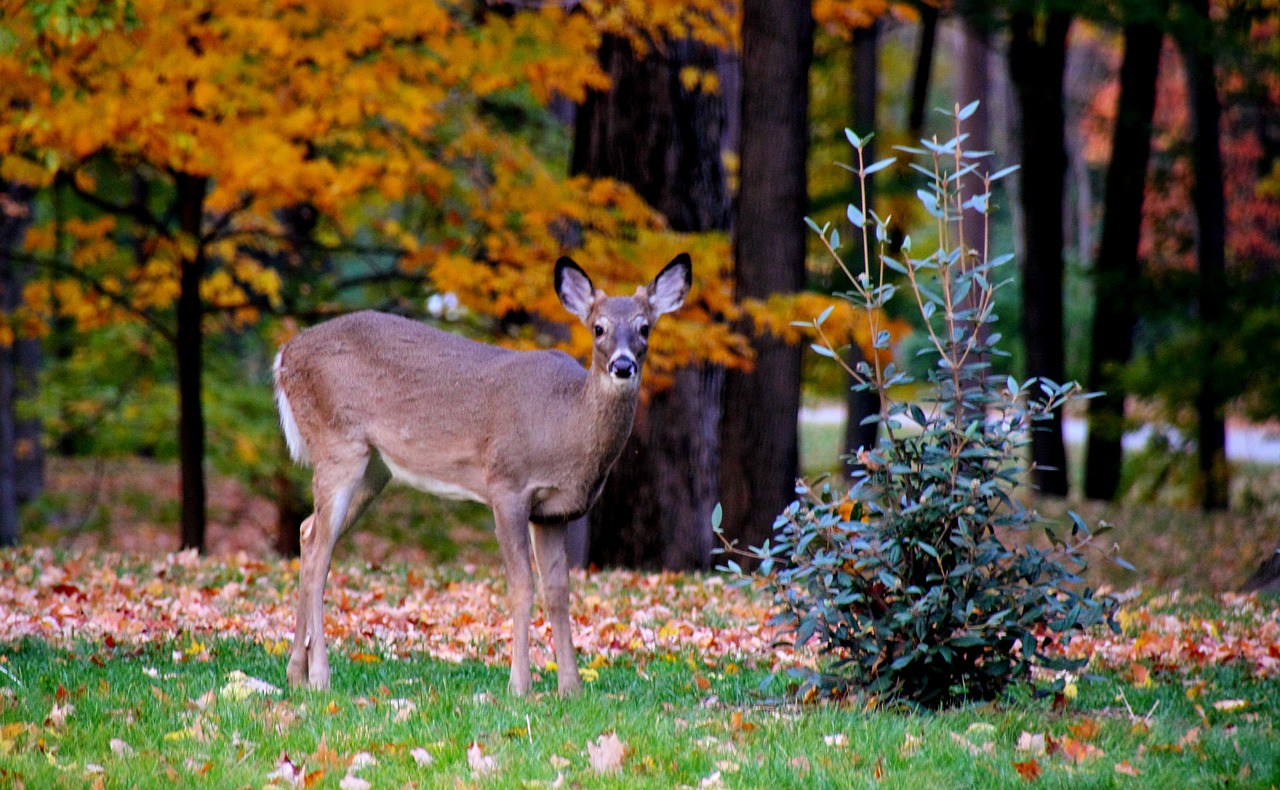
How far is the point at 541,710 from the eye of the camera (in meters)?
5.75

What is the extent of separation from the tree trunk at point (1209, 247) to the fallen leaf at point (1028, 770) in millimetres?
13164

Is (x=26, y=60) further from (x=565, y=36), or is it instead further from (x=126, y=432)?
(x=126, y=432)

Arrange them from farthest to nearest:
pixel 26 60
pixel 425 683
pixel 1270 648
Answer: pixel 26 60 → pixel 1270 648 → pixel 425 683

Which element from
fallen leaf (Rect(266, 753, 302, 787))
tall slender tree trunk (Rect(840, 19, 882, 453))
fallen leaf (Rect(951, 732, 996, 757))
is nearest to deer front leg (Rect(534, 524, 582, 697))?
fallen leaf (Rect(266, 753, 302, 787))

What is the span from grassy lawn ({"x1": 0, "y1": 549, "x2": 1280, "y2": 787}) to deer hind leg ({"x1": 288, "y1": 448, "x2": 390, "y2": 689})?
161mm

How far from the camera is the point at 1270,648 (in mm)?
7277

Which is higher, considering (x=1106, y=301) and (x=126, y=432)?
(x=1106, y=301)

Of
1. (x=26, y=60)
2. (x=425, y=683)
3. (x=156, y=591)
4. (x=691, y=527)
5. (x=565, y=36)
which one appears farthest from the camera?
(x=691, y=527)

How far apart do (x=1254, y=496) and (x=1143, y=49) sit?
247 inches

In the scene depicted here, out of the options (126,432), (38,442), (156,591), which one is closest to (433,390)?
(156,591)

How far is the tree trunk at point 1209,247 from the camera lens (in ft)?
58.3

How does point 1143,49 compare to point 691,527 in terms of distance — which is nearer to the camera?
point 691,527

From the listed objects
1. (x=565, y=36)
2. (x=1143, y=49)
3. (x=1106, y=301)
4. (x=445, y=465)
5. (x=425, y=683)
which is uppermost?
(x=1143, y=49)

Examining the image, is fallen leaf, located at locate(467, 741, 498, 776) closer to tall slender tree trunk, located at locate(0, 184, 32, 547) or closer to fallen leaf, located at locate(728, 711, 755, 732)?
fallen leaf, located at locate(728, 711, 755, 732)
